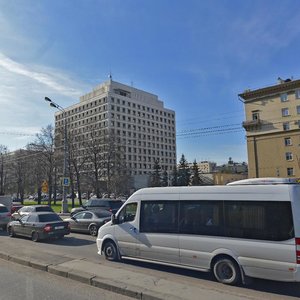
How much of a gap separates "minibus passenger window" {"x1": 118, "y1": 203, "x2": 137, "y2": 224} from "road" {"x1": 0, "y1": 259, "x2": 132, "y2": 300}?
97.8 inches

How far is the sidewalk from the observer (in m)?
6.35

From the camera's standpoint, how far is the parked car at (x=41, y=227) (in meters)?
14.8

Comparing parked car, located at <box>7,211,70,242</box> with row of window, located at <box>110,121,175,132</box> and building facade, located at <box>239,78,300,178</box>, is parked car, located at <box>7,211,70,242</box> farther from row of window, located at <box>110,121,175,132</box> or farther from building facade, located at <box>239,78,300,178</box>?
row of window, located at <box>110,121,175,132</box>

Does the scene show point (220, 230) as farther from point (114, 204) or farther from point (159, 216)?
point (114, 204)

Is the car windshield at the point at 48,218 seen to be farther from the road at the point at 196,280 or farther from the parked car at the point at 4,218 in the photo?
the parked car at the point at 4,218

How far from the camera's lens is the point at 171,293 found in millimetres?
6410

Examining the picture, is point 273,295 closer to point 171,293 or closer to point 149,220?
point 171,293

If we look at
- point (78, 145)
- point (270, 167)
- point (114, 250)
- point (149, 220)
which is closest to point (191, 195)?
point (149, 220)

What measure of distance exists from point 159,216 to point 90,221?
352 inches

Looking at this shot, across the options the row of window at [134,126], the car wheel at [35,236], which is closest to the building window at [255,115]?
the car wheel at [35,236]

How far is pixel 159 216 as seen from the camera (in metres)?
9.05

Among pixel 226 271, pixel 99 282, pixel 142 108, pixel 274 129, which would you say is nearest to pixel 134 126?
pixel 142 108

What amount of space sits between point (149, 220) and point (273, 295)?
3.72 meters

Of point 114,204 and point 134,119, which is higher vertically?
point 134,119
